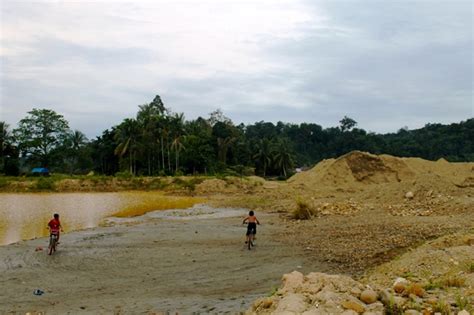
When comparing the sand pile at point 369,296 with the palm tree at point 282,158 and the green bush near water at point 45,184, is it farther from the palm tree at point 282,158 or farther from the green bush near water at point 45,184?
the palm tree at point 282,158

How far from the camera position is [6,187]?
53.0 m

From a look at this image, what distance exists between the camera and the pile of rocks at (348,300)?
21.1ft

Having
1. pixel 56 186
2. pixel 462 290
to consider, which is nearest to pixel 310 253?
pixel 462 290

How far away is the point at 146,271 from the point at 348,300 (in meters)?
8.61

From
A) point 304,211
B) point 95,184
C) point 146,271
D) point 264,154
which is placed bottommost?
point 146,271

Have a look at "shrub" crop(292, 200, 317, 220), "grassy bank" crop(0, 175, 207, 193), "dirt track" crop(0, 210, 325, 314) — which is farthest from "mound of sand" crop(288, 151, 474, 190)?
"dirt track" crop(0, 210, 325, 314)

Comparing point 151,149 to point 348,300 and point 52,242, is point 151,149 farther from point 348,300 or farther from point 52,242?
point 348,300

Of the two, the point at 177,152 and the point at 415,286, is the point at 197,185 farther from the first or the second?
the point at 415,286

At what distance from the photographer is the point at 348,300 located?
661cm

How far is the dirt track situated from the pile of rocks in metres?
2.24

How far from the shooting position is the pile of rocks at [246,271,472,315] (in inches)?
253

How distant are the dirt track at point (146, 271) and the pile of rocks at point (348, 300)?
2237 millimetres

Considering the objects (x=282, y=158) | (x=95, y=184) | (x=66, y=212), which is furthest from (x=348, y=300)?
(x=282, y=158)

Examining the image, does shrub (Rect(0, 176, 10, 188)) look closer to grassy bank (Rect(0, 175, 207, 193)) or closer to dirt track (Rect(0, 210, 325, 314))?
grassy bank (Rect(0, 175, 207, 193))
